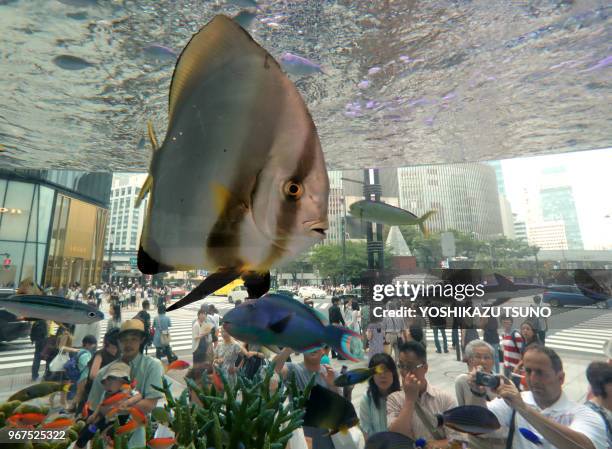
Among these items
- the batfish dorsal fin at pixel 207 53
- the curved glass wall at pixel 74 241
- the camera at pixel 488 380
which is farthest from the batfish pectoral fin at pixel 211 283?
the curved glass wall at pixel 74 241

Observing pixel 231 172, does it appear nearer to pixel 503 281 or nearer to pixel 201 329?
pixel 503 281

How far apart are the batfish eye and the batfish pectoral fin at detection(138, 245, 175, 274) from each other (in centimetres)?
25

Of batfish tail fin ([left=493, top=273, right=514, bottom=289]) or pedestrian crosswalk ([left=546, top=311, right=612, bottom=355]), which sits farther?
pedestrian crosswalk ([left=546, top=311, right=612, bottom=355])

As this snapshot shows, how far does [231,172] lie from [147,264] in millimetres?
215

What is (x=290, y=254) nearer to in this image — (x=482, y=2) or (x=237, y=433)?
(x=237, y=433)

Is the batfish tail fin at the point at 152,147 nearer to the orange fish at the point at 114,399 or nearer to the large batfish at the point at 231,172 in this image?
the large batfish at the point at 231,172

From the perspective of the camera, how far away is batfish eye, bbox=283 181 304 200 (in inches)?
17.2

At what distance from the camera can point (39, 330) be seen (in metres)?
6.34

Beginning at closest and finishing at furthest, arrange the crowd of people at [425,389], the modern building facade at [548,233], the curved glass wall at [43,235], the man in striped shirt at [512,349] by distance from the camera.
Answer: the crowd of people at [425,389], the man in striped shirt at [512,349], the curved glass wall at [43,235], the modern building facade at [548,233]

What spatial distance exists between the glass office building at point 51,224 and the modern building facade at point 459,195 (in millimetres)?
36108

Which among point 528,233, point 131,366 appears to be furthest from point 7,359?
point 528,233

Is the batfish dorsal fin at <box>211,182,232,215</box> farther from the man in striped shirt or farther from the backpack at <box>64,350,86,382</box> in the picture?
the backpack at <box>64,350,86,382</box>

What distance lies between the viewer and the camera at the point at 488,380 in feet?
8.51

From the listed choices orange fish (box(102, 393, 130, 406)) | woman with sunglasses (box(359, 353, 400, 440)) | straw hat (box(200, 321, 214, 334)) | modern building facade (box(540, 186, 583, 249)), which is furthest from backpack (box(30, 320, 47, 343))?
modern building facade (box(540, 186, 583, 249))
